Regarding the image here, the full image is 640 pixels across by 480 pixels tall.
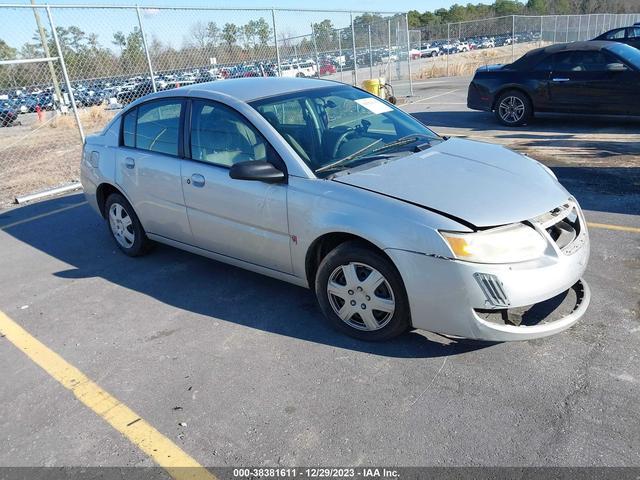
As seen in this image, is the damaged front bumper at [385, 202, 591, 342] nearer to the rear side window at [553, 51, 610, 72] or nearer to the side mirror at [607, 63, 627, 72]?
the side mirror at [607, 63, 627, 72]

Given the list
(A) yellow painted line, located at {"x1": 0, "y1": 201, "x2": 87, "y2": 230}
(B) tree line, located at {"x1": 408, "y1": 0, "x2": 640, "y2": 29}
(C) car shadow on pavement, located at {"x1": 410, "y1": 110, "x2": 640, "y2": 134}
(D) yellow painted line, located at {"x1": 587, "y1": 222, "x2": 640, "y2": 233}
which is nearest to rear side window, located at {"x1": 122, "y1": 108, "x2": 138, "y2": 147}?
(A) yellow painted line, located at {"x1": 0, "y1": 201, "x2": 87, "y2": 230}

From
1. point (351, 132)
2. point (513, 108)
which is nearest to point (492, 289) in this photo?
point (351, 132)

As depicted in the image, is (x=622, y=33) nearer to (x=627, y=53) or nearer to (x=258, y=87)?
(x=627, y=53)

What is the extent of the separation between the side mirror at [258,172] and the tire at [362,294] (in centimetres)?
64

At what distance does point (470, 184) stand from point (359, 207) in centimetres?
73

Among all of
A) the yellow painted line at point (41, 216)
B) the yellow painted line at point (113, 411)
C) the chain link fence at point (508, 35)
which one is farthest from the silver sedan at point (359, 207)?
the chain link fence at point (508, 35)

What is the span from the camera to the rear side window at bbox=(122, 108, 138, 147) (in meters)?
4.99

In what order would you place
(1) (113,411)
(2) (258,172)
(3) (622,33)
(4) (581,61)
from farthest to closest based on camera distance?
1. (3) (622,33)
2. (4) (581,61)
3. (2) (258,172)
4. (1) (113,411)

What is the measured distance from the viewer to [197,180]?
416 centimetres

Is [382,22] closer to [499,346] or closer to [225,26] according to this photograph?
[225,26]

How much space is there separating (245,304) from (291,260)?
692mm

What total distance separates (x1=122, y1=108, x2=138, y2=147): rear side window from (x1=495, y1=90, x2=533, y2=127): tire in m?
8.04

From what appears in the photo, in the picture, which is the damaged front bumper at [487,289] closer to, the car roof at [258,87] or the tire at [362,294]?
the tire at [362,294]

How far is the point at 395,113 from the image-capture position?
15.1 ft
